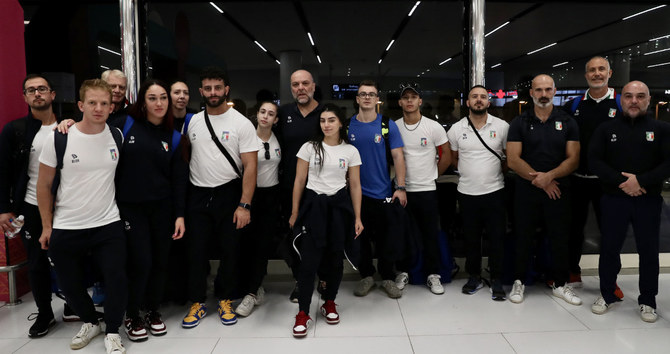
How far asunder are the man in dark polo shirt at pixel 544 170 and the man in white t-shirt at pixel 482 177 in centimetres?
13

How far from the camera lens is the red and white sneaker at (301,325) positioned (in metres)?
2.83

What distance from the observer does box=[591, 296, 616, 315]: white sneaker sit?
318cm

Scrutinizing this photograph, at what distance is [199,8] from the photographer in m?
4.63

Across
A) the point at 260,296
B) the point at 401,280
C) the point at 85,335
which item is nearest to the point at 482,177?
the point at 401,280

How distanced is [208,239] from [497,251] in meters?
2.29

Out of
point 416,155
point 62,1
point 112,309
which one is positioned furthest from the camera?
point 62,1

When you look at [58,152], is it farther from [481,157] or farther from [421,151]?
[481,157]

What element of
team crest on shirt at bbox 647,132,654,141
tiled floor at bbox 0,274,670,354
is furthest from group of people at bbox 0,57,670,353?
tiled floor at bbox 0,274,670,354

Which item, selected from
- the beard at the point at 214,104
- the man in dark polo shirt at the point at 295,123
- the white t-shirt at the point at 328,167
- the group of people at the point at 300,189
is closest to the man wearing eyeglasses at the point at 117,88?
the group of people at the point at 300,189

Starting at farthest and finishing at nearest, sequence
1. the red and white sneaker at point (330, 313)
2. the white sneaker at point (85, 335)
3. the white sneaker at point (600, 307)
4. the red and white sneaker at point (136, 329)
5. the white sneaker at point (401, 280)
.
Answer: the white sneaker at point (401, 280) < the white sneaker at point (600, 307) < the red and white sneaker at point (330, 313) < the red and white sneaker at point (136, 329) < the white sneaker at point (85, 335)

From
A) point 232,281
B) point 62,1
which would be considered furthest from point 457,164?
point 62,1

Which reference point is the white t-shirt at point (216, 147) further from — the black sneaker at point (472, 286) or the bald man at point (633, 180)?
the bald man at point (633, 180)

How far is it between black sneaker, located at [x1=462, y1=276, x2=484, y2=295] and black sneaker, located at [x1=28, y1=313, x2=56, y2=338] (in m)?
3.12

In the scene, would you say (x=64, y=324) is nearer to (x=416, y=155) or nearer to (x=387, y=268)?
(x=387, y=268)
